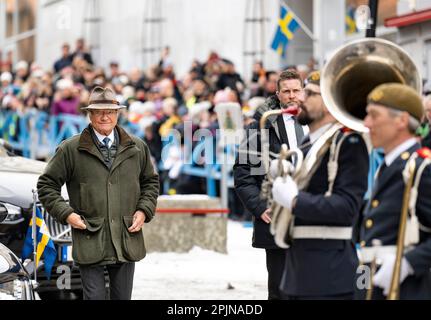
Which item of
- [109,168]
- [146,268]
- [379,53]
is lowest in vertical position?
[146,268]

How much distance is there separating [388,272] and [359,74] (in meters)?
1.13

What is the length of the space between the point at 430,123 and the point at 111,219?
96.4 inches

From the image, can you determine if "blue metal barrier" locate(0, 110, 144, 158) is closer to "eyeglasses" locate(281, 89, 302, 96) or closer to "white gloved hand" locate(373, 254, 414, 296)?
"eyeglasses" locate(281, 89, 302, 96)

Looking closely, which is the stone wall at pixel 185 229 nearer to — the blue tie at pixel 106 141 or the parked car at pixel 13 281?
the blue tie at pixel 106 141

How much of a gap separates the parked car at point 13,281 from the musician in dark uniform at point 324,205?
174cm

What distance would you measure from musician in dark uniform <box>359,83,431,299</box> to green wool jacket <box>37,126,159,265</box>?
9.12ft

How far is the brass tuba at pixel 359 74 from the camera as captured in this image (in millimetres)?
6441

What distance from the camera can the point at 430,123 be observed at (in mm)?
9406

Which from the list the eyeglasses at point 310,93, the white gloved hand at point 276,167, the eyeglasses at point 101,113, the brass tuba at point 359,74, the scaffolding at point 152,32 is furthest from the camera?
the scaffolding at point 152,32

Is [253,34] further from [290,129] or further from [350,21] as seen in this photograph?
[290,129]

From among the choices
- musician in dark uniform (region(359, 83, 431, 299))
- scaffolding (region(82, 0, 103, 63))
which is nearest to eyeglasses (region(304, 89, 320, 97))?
musician in dark uniform (region(359, 83, 431, 299))

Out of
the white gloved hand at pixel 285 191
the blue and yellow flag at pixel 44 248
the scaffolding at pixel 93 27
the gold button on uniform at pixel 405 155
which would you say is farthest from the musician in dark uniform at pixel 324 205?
the scaffolding at pixel 93 27
